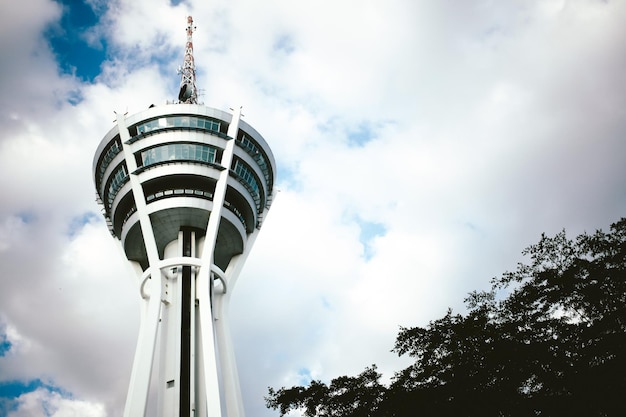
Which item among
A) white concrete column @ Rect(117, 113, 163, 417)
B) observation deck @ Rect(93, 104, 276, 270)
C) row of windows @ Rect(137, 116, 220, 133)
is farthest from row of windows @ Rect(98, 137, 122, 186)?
row of windows @ Rect(137, 116, 220, 133)

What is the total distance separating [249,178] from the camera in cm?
4988

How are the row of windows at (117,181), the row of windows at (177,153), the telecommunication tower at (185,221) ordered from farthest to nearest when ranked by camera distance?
the row of windows at (117,181) → the row of windows at (177,153) → the telecommunication tower at (185,221)

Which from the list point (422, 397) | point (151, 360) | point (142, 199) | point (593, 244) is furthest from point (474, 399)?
point (142, 199)

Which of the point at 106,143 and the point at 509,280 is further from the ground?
the point at 106,143

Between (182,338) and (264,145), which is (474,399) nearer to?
(182,338)

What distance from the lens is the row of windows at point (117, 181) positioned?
47125 millimetres

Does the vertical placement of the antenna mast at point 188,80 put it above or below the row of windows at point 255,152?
above

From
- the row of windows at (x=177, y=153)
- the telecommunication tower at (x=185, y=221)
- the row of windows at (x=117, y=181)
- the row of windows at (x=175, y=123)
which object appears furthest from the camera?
the row of windows at (x=175, y=123)

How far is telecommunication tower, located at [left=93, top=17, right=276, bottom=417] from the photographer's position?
39.7 m

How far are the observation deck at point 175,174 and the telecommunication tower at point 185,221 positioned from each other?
94 millimetres

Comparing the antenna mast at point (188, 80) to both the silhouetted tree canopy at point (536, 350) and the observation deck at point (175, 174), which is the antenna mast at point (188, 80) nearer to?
the observation deck at point (175, 174)

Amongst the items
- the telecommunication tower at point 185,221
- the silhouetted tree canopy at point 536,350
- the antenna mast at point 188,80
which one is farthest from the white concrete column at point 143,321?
the silhouetted tree canopy at point 536,350

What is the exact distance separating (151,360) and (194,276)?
29.6 ft

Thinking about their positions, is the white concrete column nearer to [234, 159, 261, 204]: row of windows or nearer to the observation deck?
the observation deck
